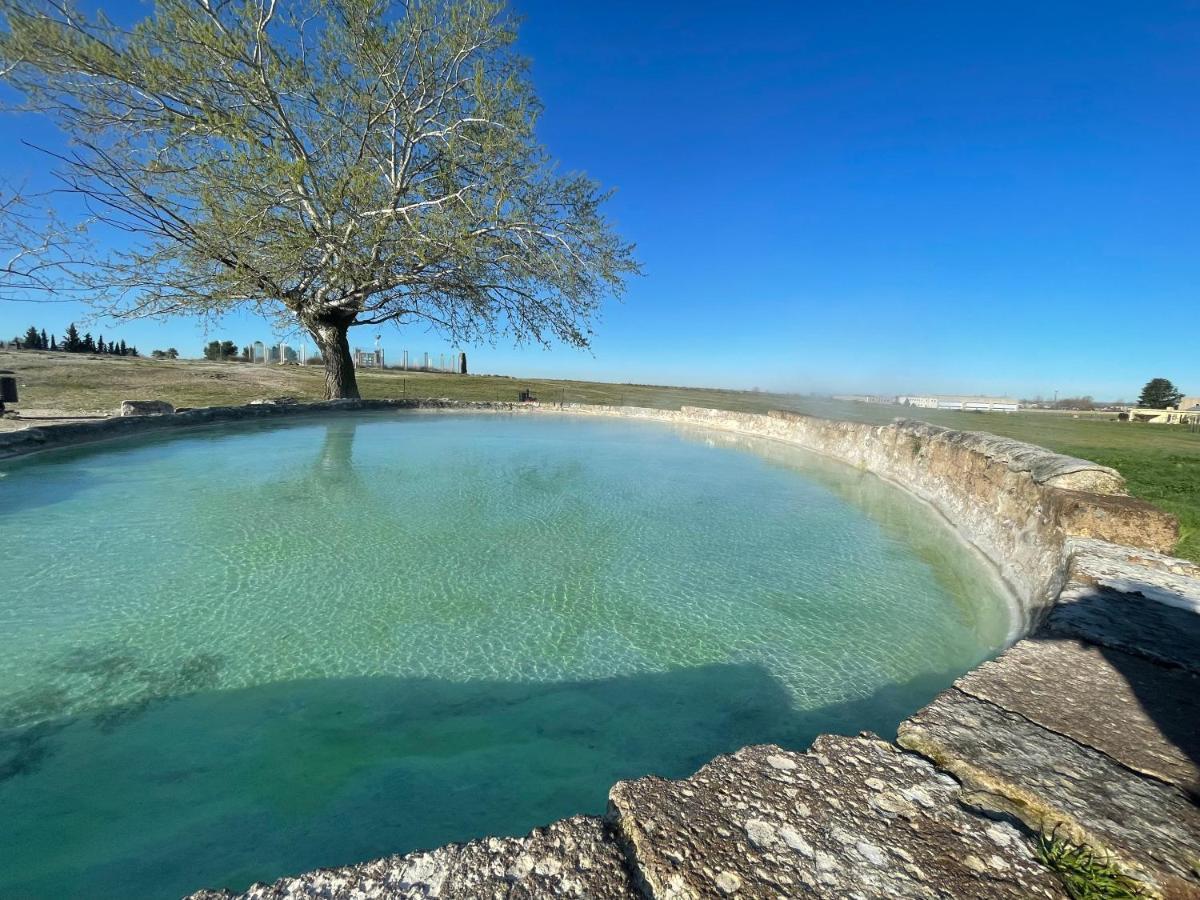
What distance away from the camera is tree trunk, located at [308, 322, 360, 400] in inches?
616

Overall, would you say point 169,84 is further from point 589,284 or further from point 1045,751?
point 1045,751

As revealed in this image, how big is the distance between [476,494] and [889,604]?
4785 mm

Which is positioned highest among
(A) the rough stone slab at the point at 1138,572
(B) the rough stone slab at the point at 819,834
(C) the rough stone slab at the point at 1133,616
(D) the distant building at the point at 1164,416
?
(D) the distant building at the point at 1164,416

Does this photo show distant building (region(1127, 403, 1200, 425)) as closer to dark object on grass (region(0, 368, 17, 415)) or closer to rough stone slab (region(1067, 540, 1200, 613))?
rough stone slab (region(1067, 540, 1200, 613))

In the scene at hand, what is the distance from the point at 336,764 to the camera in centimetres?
204

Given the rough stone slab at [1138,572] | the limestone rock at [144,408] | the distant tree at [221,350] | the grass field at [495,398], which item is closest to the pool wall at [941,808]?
the rough stone slab at [1138,572]

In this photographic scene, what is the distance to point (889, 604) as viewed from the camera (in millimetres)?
3826

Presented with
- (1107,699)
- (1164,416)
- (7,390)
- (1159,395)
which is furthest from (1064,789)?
(1159,395)

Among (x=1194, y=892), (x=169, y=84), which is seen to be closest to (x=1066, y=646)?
(x=1194, y=892)

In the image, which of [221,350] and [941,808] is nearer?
[941,808]

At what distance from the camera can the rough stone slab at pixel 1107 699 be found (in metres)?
1.48

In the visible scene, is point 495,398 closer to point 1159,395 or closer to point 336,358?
point 336,358

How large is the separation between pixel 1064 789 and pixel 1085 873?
289 mm

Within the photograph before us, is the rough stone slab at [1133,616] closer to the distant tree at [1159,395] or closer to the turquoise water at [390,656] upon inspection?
the turquoise water at [390,656]
